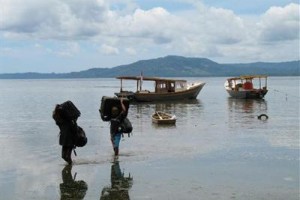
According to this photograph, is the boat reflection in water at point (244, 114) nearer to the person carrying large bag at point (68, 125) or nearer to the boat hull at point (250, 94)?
the boat hull at point (250, 94)

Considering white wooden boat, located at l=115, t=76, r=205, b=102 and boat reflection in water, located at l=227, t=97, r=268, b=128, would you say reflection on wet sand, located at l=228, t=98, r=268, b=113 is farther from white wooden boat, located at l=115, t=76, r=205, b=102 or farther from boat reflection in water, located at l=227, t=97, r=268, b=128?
white wooden boat, located at l=115, t=76, r=205, b=102

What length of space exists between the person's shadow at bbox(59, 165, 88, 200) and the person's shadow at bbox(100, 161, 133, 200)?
0.48 metres

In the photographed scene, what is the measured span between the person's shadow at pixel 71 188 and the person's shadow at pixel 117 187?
1.57ft

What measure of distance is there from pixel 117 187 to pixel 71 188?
3.33ft

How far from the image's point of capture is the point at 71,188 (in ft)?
34.7

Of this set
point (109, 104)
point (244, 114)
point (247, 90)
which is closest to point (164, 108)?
point (244, 114)

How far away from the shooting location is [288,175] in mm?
11867

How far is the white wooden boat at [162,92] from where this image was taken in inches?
2124

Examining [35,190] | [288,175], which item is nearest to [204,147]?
[288,175]

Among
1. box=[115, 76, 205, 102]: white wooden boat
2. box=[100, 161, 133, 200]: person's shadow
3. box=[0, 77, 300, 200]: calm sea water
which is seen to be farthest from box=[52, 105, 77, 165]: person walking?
box=[115, 76, 205, 102]: white wooden boat

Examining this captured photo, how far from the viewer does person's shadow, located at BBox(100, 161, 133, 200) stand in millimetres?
9748

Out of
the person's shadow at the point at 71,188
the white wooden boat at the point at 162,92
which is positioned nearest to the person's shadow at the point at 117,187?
the person's shadow at the point at 71,188

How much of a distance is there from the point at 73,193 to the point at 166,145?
26.7 feet

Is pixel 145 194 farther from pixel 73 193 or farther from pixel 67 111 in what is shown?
pixel 67 111
